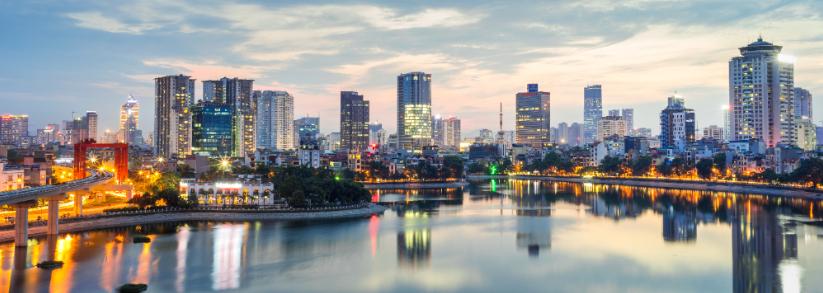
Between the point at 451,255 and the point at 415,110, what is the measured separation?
153259 mm

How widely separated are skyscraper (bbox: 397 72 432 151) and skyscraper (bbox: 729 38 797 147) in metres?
82.1

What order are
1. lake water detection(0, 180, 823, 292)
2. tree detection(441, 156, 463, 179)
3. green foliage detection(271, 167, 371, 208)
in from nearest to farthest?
1. lake water detection(0, 180, 823, 292)
2. green foliage detection(271, 167, 371, 208)
3. tree detection(441, 156, 463, 179)

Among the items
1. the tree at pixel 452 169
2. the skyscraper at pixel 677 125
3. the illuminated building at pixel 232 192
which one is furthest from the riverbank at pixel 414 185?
the skyscraper at pixel 677 125

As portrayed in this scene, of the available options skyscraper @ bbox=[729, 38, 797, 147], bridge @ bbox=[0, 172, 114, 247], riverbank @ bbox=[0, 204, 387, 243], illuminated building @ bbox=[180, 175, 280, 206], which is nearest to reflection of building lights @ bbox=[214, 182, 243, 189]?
illuminated building @ bbox=[180, 175, 280, 206]

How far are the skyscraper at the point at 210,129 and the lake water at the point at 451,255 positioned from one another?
75299 mm

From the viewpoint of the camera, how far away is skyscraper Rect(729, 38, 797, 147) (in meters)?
105

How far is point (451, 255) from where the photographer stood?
26.5 metres

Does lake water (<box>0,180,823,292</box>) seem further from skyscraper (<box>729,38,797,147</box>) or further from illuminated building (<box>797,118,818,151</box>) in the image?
illuminated building (<box>797,118,818,151</box>)

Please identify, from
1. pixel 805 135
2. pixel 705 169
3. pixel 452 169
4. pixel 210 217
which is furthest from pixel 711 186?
pixel 805 135

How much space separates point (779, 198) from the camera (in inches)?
2025

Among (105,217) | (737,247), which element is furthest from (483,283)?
(105,217)

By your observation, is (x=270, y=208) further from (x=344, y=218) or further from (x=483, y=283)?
(x=483, y=283)

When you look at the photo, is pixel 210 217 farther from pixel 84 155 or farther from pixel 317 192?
pixel 84 155

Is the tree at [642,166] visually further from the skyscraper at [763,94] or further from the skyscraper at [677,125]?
the skyscraper at [677,125]
